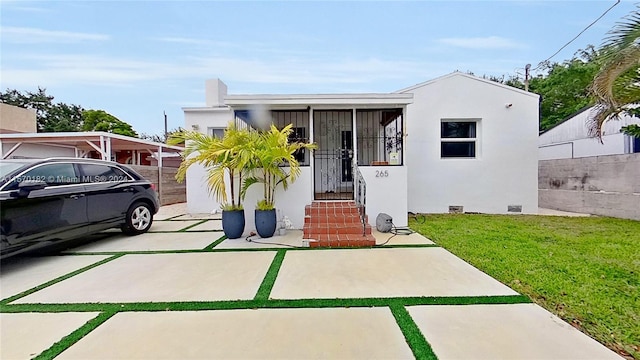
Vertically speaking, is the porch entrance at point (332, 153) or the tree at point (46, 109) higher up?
the tree at point (46, 109)

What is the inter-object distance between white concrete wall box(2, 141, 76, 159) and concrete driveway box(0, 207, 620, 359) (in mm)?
11365

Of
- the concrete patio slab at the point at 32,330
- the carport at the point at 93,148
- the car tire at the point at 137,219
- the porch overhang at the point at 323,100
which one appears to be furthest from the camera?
the carport at the point at 93,148

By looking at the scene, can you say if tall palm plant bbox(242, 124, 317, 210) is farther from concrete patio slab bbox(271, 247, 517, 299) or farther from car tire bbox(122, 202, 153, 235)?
car tire bbox(122, 202, 153, 235)

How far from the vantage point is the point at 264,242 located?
579cm

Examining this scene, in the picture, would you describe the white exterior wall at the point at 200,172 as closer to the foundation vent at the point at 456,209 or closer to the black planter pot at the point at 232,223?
the black planter pot at the point at 232,223

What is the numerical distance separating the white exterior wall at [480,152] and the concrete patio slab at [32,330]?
866cm

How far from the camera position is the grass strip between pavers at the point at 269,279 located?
10.6 feet

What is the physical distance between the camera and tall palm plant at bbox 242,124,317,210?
5711mm

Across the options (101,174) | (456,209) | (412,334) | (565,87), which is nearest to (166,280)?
(412,334)

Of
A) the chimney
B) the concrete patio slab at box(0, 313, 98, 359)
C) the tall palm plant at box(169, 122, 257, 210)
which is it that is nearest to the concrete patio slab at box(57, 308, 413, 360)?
the concrete patio slab at box(0, 313, 98, 359)

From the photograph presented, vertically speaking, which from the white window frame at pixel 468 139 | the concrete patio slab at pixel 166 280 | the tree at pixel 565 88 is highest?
the tree at pixel 565 88

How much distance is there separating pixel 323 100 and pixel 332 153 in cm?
313

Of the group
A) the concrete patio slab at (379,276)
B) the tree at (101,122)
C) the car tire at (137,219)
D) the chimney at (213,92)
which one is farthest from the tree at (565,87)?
the tree at (101,122)

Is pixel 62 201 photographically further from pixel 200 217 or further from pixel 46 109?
pixel 46 109
